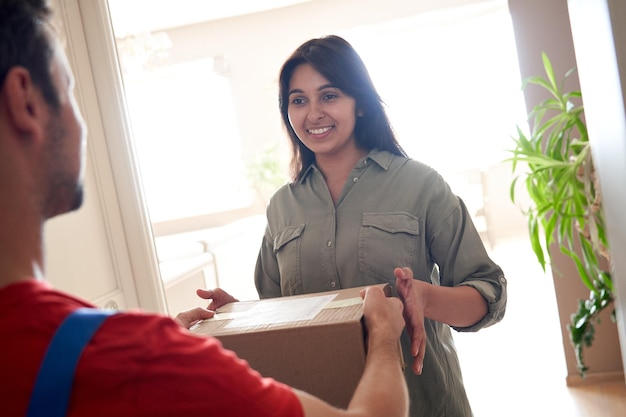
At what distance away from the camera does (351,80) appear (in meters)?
1.68

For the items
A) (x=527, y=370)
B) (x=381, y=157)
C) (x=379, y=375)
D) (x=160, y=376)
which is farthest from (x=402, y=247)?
(x=527, y=370)

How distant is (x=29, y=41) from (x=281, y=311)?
0.64m

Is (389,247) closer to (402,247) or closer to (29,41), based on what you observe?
(402,247)

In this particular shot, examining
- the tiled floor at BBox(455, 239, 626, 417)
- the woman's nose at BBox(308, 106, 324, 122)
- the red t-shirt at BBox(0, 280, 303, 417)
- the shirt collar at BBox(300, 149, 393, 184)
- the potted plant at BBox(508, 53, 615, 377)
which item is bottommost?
the tiled floor at BBox(455, 239, 626, 417)

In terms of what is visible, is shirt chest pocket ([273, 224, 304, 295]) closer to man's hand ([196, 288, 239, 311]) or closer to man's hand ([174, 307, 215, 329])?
man's hand ([196, 288, 239, 311])

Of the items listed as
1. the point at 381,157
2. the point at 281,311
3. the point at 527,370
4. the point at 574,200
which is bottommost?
the point at 527,370

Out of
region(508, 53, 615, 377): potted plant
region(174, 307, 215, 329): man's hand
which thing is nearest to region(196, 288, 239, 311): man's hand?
region(174, 307, 215, 329): man's hand

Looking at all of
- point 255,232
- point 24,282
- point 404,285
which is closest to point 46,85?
point 24,282

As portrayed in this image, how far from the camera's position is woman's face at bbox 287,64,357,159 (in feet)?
5.48

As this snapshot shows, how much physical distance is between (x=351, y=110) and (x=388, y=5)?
7168 millimetres

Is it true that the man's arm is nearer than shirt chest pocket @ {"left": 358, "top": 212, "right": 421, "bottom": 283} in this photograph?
Yes

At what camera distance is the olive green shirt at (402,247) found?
1516 millimetres

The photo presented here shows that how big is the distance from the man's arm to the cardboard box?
25 mm

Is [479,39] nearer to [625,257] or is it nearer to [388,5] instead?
[388,5]
